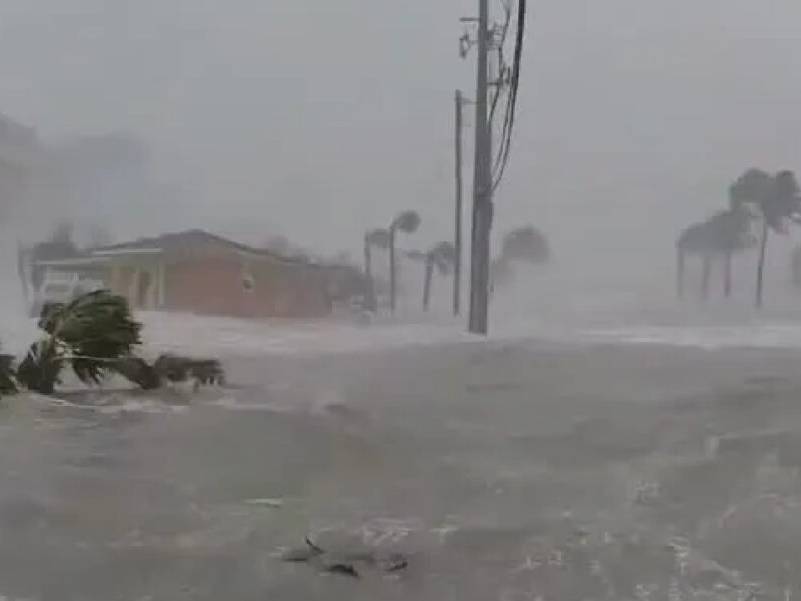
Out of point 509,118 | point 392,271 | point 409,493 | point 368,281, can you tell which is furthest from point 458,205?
point 409,493

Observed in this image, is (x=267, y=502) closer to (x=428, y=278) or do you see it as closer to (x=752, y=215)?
(x=428, y=278)

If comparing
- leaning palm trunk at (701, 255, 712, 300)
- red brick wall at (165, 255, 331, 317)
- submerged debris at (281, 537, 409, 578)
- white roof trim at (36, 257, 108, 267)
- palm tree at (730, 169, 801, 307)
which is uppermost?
palm tree at (730, 169, 801, 307)

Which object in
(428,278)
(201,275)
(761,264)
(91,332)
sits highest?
(91,332)

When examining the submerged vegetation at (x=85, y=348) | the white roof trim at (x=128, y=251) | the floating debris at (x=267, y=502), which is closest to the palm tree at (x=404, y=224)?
the white roof trim at (x=128, y=251)

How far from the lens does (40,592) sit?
413 centimetres

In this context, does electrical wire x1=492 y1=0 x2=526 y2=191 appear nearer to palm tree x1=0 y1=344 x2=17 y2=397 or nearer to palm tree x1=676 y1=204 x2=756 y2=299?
palm tree x1=0 y1=344 x2=17 y2=397

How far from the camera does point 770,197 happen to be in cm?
5828

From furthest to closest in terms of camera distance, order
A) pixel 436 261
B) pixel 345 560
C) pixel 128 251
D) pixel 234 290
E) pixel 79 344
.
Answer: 1. pixel 436 261
2. pixel 128 251
3. pixel 234 290
4. pixel 79 344
5. pixel 345 560

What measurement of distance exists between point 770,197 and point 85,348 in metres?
51.7

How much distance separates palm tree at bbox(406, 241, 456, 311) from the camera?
46.0 metres

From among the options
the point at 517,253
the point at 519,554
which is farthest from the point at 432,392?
the point at 517,253

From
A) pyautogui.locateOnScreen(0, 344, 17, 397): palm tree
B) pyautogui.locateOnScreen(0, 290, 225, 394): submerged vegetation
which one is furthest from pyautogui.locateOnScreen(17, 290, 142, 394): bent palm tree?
pyautogui.locateOnScreen(0, 344, 17, 397): palm tree

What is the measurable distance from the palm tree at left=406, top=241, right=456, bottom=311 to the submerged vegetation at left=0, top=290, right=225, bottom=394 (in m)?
34.2

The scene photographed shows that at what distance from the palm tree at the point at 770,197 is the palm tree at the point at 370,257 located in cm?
1655
